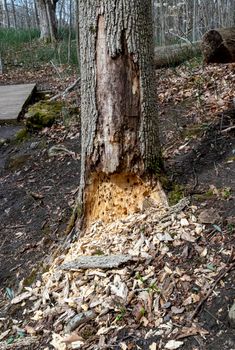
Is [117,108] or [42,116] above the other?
[117,108]

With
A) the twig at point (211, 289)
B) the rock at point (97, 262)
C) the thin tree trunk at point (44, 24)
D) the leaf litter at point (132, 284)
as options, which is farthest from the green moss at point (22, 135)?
the thin tree trunk at point (44, 24)

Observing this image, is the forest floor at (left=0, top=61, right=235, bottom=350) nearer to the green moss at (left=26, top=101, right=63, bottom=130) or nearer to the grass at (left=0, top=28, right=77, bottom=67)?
the green moss at (left=26, top=101, right=63, bottom=130)

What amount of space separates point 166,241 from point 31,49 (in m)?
14.4

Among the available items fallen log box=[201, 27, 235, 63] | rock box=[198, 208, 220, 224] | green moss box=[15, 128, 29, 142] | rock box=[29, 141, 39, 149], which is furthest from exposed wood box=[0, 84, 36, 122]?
rock box=[198, 208, 220, 224]

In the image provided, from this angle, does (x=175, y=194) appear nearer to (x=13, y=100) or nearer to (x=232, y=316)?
(x=232, y=316)

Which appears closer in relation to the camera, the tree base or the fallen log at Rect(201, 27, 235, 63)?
the tree base

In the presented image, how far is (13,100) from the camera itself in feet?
24.7

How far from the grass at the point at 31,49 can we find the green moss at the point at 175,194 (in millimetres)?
8623

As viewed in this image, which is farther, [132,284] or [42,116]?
[42,116]

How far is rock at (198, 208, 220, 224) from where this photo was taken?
8.29 feet

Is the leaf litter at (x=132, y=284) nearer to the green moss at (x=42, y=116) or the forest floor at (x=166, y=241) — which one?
the forest floor at (x=166, y=241)

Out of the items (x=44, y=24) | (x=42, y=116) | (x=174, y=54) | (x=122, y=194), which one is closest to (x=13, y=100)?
(x=42, y=116)

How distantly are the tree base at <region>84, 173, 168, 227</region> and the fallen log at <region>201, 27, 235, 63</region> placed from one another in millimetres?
2901

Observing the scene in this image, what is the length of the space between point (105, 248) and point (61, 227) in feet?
2.61
